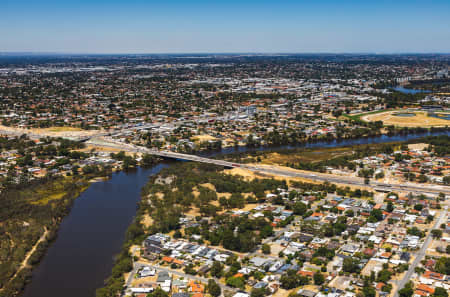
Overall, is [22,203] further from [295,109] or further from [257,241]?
[295,109]

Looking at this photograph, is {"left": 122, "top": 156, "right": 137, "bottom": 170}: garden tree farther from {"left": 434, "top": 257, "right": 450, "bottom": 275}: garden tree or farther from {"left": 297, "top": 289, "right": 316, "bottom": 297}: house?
{"left": 434, "top": 257, "right": 450, "bottom": 275}: garden tree

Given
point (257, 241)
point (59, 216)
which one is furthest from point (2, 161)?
point (257, 241)

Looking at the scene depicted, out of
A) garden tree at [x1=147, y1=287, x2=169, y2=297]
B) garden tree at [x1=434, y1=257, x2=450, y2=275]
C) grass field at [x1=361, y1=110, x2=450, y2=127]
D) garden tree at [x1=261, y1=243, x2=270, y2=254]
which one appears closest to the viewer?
garden tree at [x1=147, y1=287, x2=169, y2=297]

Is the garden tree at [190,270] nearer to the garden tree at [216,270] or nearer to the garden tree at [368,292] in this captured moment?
the garden tree at [216,270]

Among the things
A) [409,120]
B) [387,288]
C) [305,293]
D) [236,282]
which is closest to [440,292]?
[387,288]

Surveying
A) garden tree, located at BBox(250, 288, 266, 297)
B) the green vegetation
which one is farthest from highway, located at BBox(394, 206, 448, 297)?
the green vegetation

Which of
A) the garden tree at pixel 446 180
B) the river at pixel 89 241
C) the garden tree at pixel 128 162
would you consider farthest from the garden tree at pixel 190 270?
the garden tree at pixel 446 180
